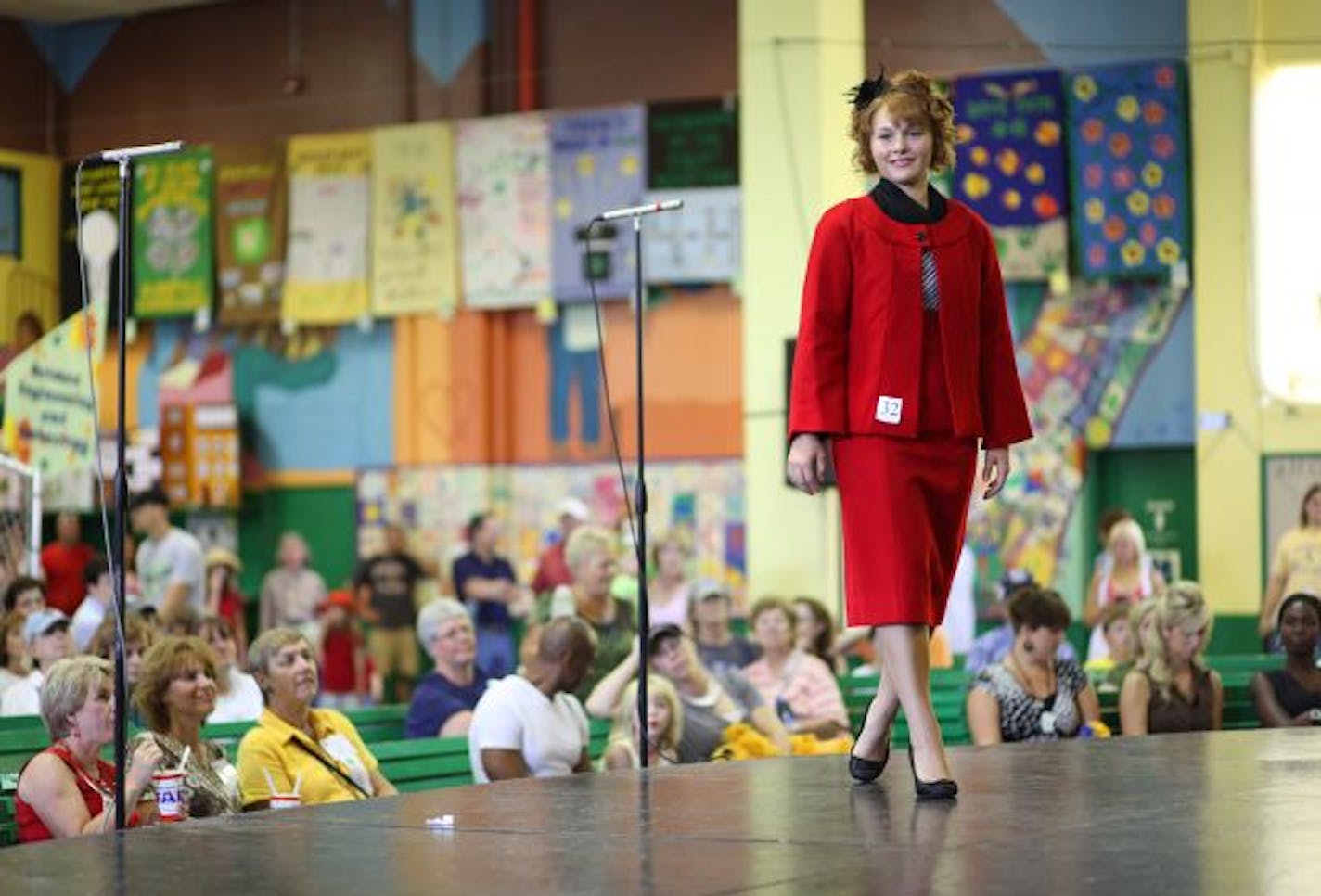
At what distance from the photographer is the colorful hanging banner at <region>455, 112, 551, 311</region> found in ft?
51.6

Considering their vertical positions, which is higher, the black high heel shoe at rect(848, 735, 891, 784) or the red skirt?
the red skirt

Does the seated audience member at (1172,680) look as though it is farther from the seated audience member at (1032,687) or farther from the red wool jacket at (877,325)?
the red wool jacket at (877,325)

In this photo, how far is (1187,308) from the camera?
1419cm

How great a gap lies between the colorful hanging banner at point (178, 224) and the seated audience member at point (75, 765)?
1121cm

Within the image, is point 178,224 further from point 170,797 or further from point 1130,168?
point 170,797

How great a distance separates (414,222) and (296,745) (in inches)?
401

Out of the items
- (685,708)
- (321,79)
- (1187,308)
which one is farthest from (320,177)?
(685,708)

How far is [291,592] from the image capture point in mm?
15945

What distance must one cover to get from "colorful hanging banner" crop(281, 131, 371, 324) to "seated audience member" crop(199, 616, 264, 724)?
7.64 meters

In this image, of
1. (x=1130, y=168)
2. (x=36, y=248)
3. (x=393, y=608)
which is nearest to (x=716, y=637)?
(x=1130, y=168)

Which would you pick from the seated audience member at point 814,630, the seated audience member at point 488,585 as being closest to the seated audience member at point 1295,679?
the seated audience member at point 814,630

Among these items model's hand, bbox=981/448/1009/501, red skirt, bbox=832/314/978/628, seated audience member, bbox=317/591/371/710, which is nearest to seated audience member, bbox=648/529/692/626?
seated audience member, bbox=317/591/371/710

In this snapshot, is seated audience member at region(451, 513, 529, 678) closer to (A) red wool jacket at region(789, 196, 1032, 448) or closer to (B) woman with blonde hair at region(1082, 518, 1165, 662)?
(B) woman with blonde hair at region(1082, 518, 1165, 662)

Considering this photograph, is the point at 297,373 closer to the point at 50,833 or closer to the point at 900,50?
the point at 900,50
